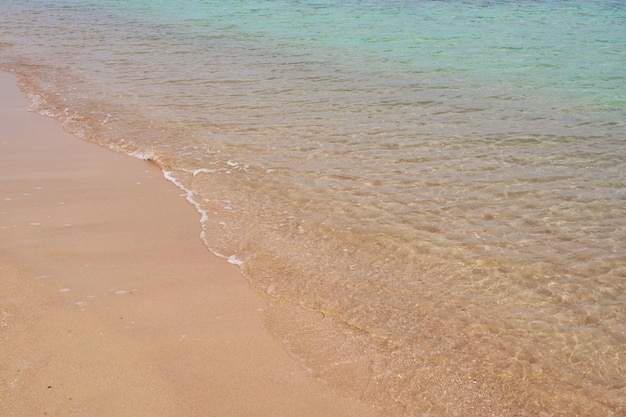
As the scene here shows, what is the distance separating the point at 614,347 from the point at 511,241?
1268 mm

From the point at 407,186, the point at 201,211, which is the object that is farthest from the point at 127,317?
the point at 407,186

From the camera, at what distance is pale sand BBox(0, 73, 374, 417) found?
3.10m

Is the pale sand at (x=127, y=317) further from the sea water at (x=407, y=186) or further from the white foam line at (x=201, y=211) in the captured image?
the sea water at (x=407, y=186)

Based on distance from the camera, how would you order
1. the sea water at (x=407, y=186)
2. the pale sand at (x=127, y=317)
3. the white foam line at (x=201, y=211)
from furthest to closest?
1. the white foam line at (x=201, y=211)
2. the sea water at (x=407, y=186)
3. the pale sand at (x=127, y=317)

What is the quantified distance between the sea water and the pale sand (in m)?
0.21

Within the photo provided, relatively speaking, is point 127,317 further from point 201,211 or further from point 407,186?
point 407,186

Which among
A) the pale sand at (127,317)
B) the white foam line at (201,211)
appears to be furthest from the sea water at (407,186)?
the pale sand at (127,317)

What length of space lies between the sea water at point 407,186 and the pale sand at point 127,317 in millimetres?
212

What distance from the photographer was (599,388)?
3260 mm

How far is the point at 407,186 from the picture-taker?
5.73 m

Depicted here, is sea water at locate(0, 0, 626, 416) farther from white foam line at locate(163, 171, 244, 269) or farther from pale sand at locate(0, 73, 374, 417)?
pale sand at locate(0, 73, 374, 417)

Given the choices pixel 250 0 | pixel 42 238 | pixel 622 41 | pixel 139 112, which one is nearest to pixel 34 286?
pixel 42 238

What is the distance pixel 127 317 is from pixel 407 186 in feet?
9.08

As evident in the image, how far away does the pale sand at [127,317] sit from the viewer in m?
3.10
